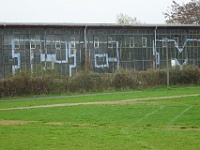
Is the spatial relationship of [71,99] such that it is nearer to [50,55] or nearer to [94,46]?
[50,55]

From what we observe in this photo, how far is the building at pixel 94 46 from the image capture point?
55469 millimetres

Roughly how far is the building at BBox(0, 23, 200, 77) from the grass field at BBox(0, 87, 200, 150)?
2678 centimetres

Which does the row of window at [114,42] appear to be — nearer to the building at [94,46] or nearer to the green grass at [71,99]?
the building at [94,46]

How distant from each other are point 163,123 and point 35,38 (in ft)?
130

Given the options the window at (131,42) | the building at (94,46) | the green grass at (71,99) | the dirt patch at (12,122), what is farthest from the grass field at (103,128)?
the window at (131,42)

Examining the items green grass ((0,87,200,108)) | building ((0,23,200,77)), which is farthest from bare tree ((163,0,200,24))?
green grass ((0,87,200,108))

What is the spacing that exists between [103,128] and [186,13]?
66812 millimetres

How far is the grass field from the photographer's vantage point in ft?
44.9

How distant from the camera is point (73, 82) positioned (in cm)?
4303

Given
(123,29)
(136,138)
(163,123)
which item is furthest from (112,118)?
(123,29)

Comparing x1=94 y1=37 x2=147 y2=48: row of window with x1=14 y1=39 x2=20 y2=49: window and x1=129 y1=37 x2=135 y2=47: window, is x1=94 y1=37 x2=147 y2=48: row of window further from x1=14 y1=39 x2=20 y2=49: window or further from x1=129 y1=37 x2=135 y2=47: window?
x1=14 y1=39 x2=20 y2=49: window

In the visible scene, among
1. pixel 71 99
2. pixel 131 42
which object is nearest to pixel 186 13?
pixel 131 42

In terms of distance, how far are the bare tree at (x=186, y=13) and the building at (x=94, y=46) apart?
14808mm

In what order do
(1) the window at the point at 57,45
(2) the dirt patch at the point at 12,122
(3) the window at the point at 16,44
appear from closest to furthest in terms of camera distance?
(2) the dirt patch at the point at 12,122, (3) the window at the point at 16,44, (1) the window at the point at 57,45
